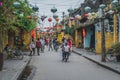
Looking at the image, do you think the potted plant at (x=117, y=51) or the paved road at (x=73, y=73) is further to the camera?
the potted plant at (x=117, y=51)

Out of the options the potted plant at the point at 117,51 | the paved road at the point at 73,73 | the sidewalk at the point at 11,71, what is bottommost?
the paved road at the point at 73,73

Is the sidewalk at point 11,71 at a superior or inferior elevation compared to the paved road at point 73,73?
superior

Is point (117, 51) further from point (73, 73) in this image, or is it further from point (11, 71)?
point (11, 71)

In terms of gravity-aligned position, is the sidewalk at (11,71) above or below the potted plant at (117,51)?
below

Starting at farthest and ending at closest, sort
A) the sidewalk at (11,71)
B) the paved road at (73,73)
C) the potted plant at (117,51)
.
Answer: the potted plant at (117,51)
the paved road at (73,73)
the sidewalk at (11,71)

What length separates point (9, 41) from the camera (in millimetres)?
46156

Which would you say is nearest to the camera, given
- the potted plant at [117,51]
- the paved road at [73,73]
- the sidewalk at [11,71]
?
the sidewalk at [11,71]

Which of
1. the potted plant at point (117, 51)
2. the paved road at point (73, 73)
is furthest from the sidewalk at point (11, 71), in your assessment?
the potted plant at point (117, 51)

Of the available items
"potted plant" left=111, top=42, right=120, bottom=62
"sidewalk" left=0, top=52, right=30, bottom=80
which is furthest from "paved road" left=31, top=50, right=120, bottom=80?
"potted plant" left=111, top=42, right=120, bottom=62

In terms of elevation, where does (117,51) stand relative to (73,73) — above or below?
above

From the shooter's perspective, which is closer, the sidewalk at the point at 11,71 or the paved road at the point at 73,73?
the sidewalk at the point at 11,71

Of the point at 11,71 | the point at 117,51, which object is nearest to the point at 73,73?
the point at 11,71

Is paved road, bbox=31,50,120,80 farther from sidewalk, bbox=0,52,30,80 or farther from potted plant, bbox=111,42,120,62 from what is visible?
potted plant, bbox=111,42,120,62

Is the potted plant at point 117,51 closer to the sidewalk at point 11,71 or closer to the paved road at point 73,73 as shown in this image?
the paved road at point 73,73
